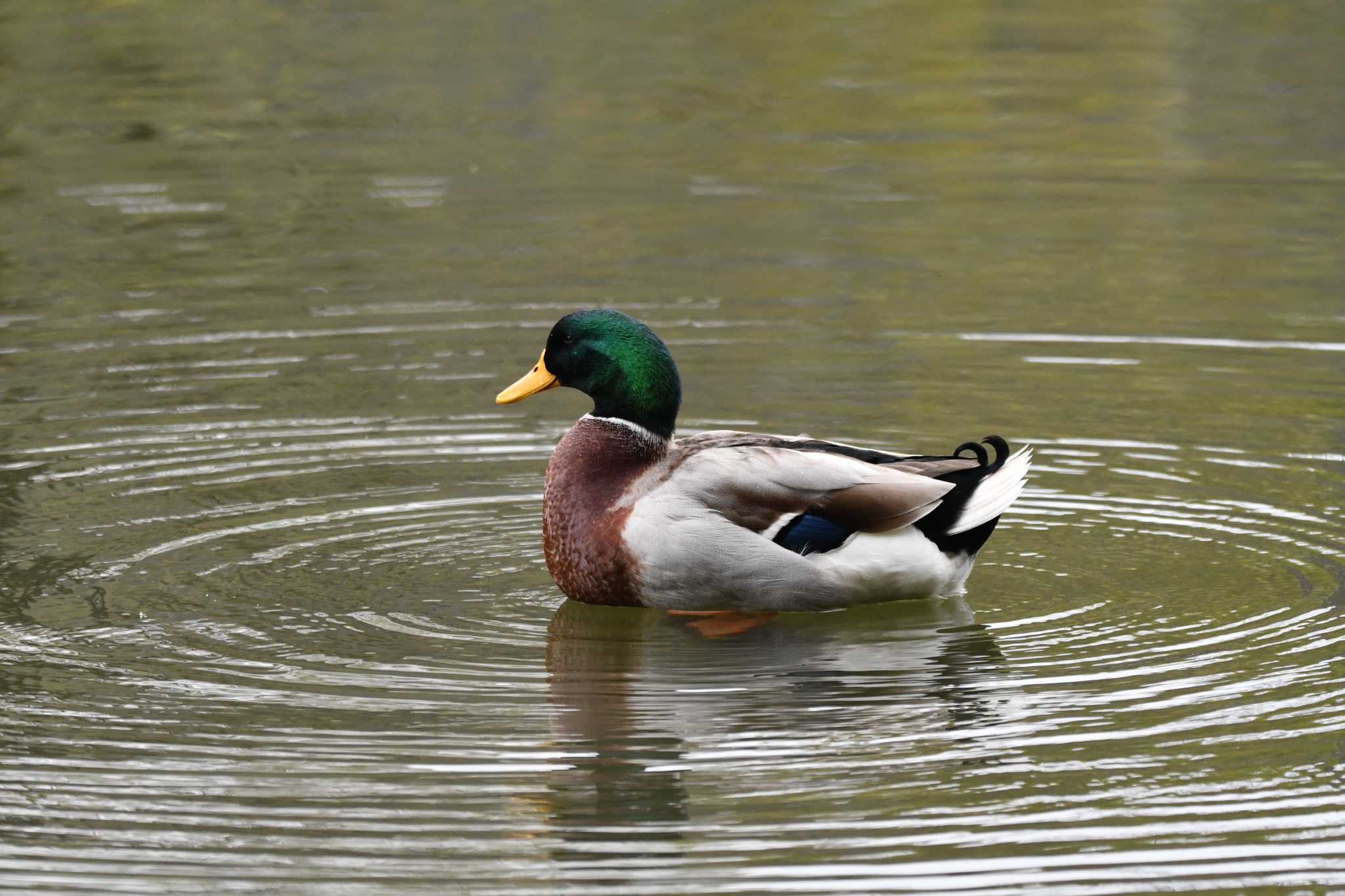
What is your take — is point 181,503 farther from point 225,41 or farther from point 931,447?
point 225,41

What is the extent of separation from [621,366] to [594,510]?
2.09ft

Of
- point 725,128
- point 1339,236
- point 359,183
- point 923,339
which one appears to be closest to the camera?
point 923,339

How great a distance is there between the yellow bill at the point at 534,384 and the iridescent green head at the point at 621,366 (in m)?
0.13

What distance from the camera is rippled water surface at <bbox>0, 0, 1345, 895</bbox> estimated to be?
629 cm

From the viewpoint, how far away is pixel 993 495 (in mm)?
8297

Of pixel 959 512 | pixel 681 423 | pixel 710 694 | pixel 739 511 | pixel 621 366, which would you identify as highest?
pixel 621 366

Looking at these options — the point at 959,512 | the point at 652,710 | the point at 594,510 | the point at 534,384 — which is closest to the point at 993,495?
the point at 959,512

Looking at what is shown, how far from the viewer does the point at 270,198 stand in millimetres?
16109

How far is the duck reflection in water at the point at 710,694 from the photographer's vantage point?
6.43 meters

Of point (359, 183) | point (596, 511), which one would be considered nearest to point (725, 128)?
point (359, 183)

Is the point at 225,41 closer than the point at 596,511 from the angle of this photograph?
No

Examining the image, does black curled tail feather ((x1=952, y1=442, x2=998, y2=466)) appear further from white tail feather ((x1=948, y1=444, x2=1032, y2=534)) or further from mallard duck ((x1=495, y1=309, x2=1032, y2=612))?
white tail feather ((x1=948, y1=444, x2=1032, y2=534))

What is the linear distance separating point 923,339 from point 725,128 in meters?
6.42

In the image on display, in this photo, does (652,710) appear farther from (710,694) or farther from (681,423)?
(681,423)
